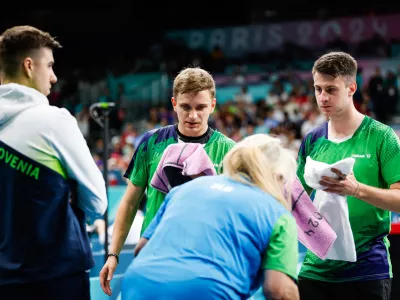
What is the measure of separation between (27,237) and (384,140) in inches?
71.0

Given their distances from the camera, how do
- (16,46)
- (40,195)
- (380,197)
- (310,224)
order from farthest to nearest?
(380,197), (310,224), (16,46), (40,195)

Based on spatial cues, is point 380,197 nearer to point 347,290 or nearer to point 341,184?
point 341,184

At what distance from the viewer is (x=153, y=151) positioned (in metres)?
3.31

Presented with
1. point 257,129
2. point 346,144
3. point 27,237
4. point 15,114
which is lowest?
point 257,129

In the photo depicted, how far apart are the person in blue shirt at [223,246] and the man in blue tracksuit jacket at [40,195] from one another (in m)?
0.39

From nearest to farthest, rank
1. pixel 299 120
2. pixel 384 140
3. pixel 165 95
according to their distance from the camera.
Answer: pixel 384 140, pixel 299 120, pixel 165 95

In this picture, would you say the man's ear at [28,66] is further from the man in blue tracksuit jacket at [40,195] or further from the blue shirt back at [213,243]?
the blue shirt back at [213,243]

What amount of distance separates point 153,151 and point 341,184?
3.18 ft

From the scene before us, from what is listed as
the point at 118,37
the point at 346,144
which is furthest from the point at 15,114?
the point at 118,37

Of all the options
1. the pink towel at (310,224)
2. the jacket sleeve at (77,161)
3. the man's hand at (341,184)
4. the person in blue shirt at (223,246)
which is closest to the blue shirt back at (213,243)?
the person in blue shirt at (223,246)

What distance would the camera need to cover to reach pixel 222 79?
1772 centimetres

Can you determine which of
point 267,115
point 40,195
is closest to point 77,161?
point 40,195

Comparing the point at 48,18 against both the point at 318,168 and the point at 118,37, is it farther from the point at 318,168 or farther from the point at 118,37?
the point at 318,168

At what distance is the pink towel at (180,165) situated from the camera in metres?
2.88
